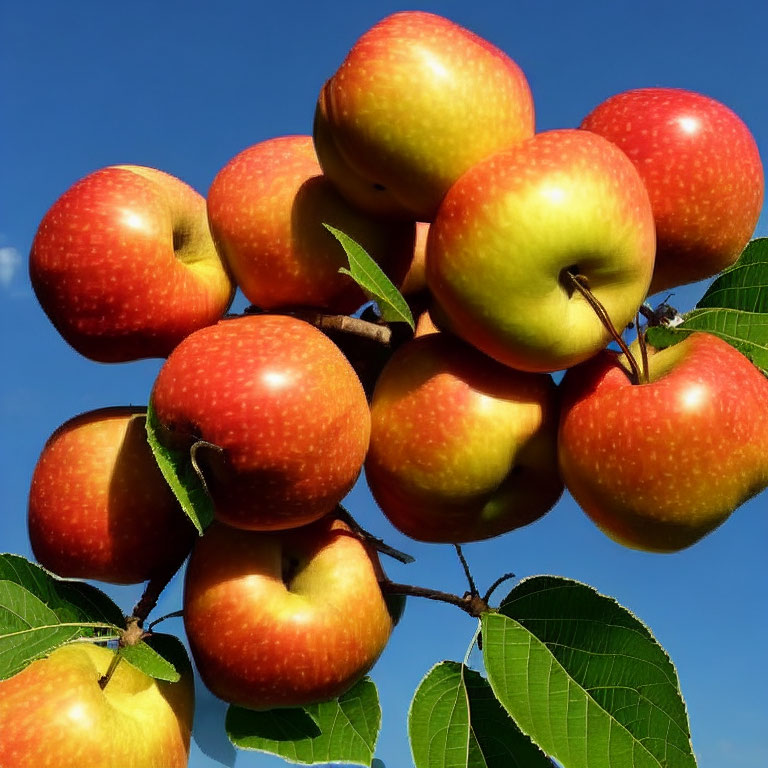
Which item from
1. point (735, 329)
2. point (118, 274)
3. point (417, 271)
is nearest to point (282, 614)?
point (118, 274)

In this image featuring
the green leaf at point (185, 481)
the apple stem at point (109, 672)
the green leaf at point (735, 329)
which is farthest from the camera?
the green leaf at point (735, 329)

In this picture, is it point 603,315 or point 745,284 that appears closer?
point 603,315

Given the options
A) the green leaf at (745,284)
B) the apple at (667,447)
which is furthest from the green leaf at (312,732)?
the green leaf at (745,284)

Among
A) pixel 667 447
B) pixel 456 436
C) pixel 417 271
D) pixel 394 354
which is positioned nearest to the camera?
pixel 667 447

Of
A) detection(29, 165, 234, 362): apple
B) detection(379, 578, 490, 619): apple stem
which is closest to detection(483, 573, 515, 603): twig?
detection(379, 578, 490, 619): apple stem

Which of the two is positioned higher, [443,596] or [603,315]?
[603,315]

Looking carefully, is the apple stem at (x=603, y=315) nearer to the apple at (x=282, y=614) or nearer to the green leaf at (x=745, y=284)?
the green leaf at (x=745, y=284)

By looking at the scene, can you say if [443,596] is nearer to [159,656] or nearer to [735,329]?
[159,656]
